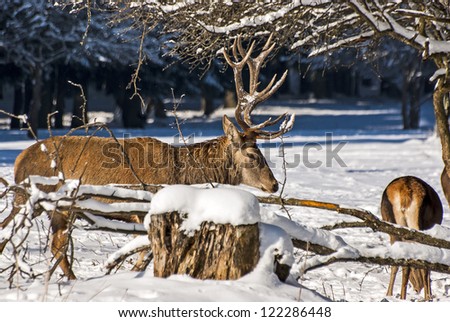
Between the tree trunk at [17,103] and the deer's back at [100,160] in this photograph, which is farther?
the tree trunk at [17,103]

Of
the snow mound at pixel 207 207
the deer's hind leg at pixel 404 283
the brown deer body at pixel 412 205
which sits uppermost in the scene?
the snow mound at pixel 207 207

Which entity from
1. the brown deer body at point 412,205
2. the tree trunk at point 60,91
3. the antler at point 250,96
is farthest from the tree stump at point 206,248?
the tree trunk at point 60,91

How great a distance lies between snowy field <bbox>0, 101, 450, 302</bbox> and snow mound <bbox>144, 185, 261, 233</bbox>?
402mm

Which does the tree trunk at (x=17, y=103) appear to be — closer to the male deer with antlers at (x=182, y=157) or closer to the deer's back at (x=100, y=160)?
the male deer with antlers at (x=182, y=157)

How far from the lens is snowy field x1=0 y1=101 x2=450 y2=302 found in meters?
5.40

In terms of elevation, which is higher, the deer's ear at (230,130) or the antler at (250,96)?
the antler at (250,96)

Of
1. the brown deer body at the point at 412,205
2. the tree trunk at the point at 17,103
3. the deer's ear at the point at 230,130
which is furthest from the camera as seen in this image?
the tree trunk at the point at 17,103

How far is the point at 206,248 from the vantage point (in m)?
5.55

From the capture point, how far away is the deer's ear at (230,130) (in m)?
9.72

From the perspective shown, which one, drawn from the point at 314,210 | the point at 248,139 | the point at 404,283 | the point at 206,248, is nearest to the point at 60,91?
the point at 314,210

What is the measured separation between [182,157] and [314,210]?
13.5 feet

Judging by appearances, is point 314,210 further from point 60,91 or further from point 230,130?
point 60,91

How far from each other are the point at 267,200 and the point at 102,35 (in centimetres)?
2448
